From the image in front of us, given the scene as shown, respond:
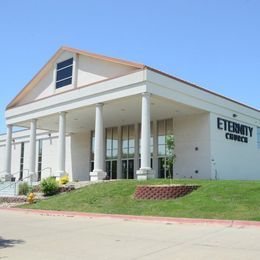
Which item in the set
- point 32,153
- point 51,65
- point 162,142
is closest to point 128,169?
point 162,142

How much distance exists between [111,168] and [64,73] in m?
10.2

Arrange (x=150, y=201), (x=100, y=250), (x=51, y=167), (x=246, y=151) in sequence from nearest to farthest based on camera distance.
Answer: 1. (x=100, y=250)
2. (x=150, y=201)
3. (x=246, y=151)
4. (x=51, y=167)

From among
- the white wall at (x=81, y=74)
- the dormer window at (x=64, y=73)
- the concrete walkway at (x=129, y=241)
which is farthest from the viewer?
the dormer window at (x=64, y=73)

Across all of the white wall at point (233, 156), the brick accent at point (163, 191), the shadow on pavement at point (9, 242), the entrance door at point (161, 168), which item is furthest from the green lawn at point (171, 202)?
the entrance door at point (161, 168)

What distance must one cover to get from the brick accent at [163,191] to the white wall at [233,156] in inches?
479

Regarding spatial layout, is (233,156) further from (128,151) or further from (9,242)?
(9,242)

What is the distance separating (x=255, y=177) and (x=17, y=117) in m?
21.5

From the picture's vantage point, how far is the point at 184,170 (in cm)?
3178

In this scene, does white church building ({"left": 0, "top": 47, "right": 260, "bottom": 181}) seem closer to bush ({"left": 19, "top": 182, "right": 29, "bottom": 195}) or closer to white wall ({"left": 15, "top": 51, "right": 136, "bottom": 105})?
white wall ({"left": 15, "top": 51, "right": 136, "bottom": 105})

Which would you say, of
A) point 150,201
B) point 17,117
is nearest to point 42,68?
point 17,117

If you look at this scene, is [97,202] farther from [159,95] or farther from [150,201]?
[159,95]

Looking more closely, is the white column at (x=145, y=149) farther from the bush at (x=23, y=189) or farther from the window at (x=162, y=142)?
the window at (x=162, y=142)

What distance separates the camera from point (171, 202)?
675 inches

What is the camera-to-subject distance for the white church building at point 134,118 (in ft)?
87.8
